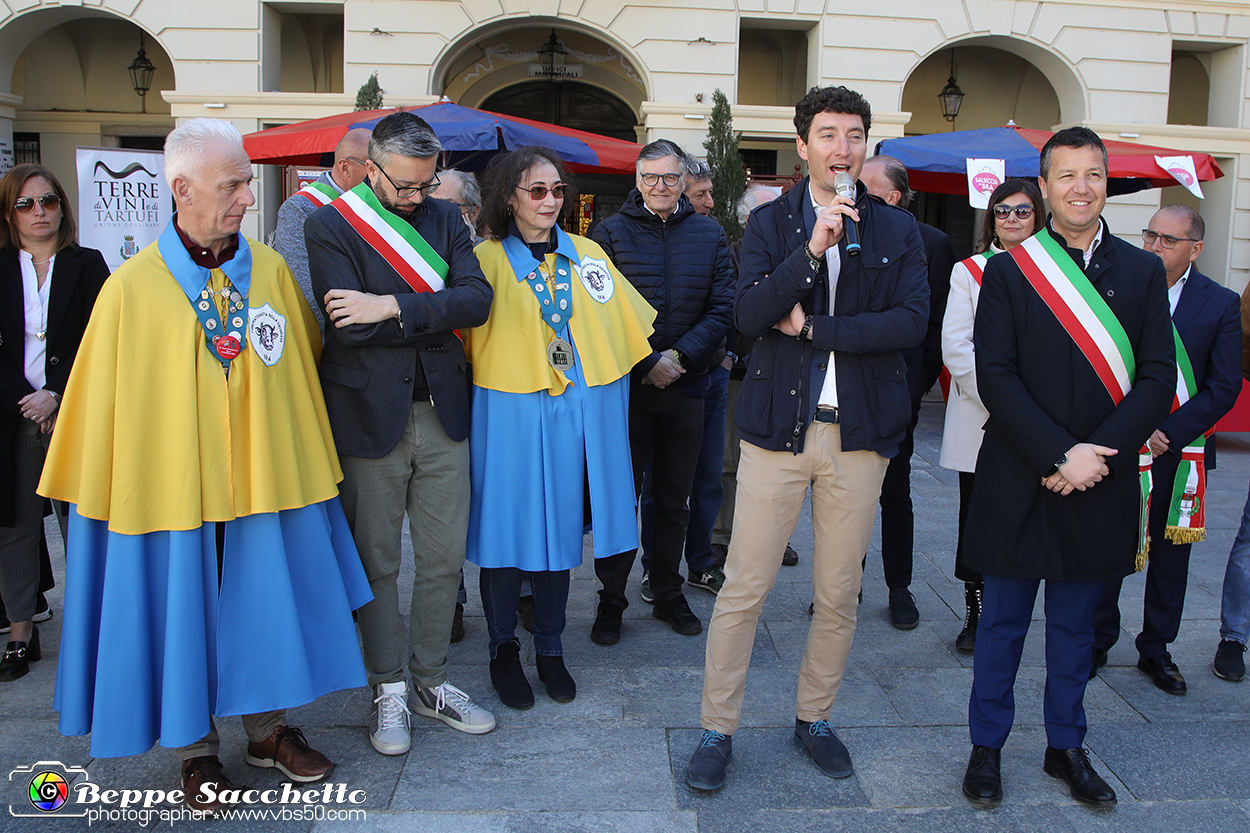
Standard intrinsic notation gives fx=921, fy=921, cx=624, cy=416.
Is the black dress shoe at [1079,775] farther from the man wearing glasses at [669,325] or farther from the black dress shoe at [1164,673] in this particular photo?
the man wearing glasses at [669,325]

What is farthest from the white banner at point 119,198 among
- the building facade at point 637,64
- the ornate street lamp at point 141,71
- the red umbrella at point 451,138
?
the ornate street lamp at point 141,71

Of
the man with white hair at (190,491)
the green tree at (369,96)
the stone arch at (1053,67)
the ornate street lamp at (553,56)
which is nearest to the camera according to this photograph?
the man with white hair at (190,491)

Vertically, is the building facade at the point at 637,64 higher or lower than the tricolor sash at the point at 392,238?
higher

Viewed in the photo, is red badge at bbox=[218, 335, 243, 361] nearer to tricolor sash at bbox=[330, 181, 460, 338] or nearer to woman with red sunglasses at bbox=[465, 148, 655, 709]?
tricolor sash at bbox=[330, 181, 460, 338]

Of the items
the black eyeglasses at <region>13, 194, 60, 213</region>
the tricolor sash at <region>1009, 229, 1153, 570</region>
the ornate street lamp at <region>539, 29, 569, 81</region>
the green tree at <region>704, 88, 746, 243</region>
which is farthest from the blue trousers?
the ornate street lamp at <region>539, 29, 569, 81</region>

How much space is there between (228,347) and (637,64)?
1013 cm

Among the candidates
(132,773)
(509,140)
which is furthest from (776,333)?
(509,140)

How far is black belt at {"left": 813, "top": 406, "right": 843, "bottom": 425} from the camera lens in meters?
2.89

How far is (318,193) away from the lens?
3.75m

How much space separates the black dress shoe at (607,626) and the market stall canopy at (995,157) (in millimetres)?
4031

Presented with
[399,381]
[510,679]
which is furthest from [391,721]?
[399,381]

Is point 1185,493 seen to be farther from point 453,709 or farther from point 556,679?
point 453,709

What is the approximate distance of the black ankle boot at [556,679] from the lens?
11.6ft

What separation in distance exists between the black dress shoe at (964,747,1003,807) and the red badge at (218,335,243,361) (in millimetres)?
2585
